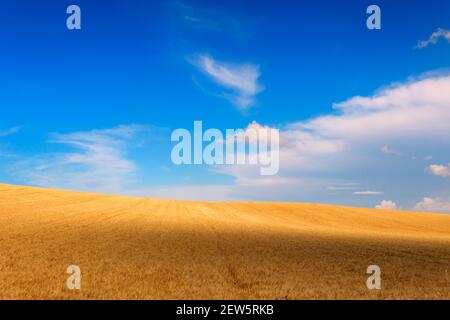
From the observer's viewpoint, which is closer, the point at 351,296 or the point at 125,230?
the point at 351,296

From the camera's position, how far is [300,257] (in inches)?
946

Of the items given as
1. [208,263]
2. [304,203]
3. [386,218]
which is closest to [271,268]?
[208,263]

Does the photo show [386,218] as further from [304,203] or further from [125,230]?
[125,230]

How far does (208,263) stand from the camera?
20.6m

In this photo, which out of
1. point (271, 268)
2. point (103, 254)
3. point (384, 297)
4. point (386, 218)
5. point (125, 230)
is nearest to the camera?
point (384, 297)

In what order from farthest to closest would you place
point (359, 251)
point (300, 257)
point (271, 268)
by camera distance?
point (359, 251) < point (300, 257) < point (271, 268)
